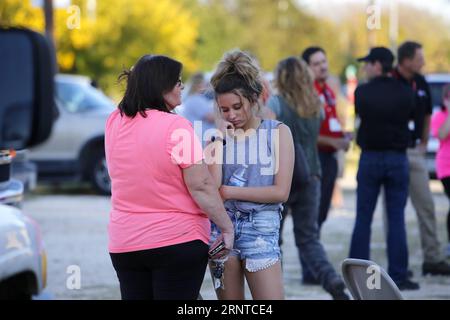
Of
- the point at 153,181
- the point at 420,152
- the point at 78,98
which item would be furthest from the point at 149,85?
the point at 78,98

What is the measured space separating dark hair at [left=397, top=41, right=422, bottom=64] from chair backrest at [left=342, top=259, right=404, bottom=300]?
4.96m

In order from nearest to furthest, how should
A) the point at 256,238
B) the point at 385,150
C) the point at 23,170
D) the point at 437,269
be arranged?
the point at 256,238
the point at 385,150
the point at 437,269
the point at 23,170

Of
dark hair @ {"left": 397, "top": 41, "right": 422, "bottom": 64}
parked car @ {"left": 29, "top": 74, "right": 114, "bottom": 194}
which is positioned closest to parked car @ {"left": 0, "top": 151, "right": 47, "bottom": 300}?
dark hair @ {"left": 397, "top": 41, "right": 422, "bottom": 64}

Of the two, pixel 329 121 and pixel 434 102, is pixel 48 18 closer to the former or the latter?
pixel 434 102

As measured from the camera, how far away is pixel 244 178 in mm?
5184

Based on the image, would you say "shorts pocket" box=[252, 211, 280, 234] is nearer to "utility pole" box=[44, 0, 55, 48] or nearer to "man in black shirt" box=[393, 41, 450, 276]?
"man in black shirt" box=[393, 41, 450, 276]

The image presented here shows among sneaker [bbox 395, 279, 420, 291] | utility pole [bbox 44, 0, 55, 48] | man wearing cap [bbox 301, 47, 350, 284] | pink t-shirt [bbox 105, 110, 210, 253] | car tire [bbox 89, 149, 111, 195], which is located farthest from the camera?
utility pole [bbox 44, 0, 55, 48]

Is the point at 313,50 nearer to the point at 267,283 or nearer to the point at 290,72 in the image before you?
the point at 290,72

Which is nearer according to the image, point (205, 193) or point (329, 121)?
point (205, 193)

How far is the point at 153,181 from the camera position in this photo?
4.64 m

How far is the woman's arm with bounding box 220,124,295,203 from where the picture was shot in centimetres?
510

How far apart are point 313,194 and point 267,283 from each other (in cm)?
320

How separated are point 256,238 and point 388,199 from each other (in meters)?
3.64
